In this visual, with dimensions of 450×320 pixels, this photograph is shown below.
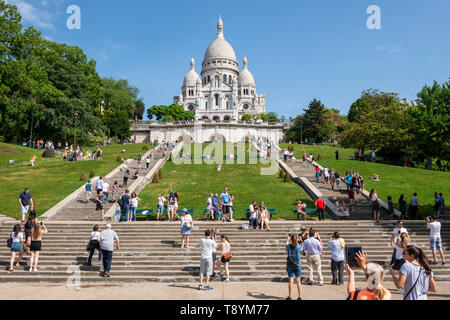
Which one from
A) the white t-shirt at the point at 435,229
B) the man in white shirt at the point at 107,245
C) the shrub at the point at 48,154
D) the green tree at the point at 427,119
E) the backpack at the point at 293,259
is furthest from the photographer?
the shrub at the point at 48,154

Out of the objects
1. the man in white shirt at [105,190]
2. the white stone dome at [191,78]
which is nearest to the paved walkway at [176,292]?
the man in white shirt at [105,190]

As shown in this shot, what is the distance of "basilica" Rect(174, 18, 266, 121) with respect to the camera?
108 meters

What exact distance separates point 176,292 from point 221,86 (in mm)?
105111

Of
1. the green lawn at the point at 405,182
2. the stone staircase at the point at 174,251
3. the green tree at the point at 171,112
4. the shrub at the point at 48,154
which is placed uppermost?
the green tree at the point at 171,112

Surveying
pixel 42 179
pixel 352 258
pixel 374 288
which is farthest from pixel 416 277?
pixel 42 179

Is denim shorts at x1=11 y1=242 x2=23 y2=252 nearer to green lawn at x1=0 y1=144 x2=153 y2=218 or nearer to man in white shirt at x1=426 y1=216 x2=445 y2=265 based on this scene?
green lawn at x1=0 y1=144 x2=153 y2=218

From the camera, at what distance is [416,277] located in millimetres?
3957

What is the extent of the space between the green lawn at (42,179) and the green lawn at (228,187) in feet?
16.2

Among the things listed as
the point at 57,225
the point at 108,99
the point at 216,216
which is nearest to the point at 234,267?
the point at 216,216

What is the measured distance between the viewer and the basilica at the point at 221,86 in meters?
108

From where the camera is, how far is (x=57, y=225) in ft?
42.3

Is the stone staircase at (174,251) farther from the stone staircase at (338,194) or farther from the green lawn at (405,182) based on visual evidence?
the green lawn at (405,182)

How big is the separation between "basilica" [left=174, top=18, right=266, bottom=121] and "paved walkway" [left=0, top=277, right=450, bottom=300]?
96.7m
